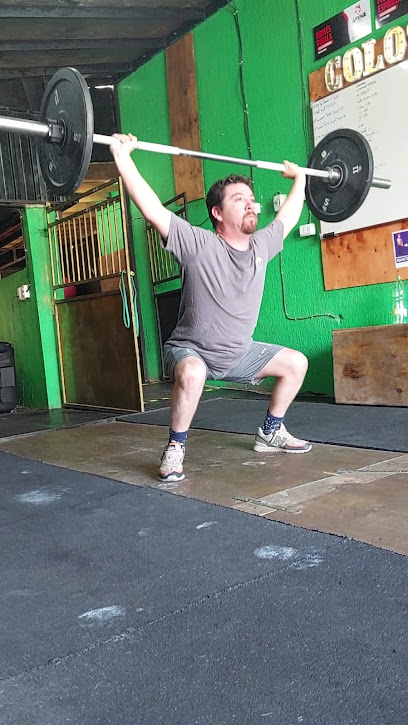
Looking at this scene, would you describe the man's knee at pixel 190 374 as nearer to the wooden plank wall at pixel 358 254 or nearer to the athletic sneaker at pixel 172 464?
the athletic sneaker at pixel 172 464

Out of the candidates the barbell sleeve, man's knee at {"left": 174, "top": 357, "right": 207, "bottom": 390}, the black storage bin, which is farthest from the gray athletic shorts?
the black storage bin

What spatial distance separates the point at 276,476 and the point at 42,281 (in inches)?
147

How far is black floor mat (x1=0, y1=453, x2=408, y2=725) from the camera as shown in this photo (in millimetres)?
981

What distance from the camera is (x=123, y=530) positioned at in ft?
6.12

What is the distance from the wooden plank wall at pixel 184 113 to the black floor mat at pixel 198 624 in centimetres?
426

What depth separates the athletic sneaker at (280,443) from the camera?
2691mm

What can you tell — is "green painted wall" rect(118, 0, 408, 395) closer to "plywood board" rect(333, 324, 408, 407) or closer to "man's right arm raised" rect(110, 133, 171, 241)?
"plywood board" rect(333, 324, 408, 407)

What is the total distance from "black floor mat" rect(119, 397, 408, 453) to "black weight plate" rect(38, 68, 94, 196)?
5.18ft

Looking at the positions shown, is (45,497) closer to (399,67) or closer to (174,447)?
(174,447)

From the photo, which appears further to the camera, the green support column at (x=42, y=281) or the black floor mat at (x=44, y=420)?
the green support column at (x=42, y=281)

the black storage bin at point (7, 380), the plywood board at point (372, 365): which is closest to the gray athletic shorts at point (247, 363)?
the plywood board at point (372, 365)

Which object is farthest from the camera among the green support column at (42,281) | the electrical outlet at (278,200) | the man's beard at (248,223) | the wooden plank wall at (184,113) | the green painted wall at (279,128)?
the wooden plank wall at (184,113)

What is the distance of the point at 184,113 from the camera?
570 centimetres

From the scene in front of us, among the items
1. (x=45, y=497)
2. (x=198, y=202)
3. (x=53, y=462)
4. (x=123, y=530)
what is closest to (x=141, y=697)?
(x=123, y=530)
